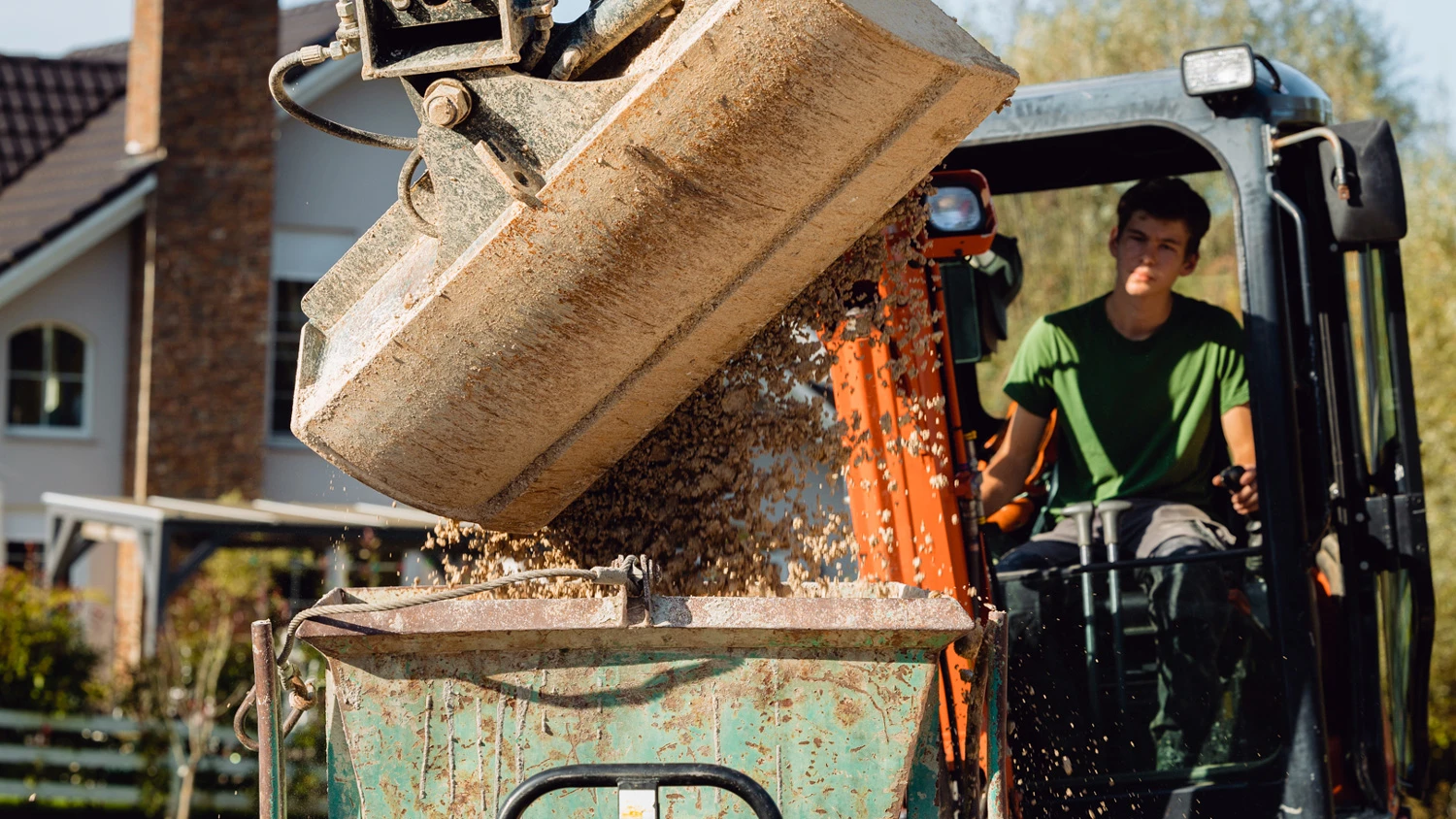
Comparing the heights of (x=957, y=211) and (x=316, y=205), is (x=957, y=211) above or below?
below

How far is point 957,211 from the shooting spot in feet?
11.4

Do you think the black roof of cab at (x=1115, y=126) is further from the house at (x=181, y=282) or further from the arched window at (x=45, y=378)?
the arched window at (x=45, y=378)

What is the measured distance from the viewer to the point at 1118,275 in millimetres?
4273

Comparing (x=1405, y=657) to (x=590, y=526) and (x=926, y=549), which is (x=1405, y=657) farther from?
(x=590, y=526)

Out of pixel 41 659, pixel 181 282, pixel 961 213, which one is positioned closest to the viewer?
pixel 961 213

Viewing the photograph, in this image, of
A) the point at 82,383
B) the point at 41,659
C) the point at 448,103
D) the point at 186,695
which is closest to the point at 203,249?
the point at 82,383

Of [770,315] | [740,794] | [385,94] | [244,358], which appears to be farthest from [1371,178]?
[244,358]

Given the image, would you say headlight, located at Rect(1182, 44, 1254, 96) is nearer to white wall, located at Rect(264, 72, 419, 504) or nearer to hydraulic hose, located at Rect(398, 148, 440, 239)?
hydraulic hose, located at Rect(398, 148, 440, 239)

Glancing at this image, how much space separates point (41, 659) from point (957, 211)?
913 cm

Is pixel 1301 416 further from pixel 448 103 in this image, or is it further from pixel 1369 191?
pixel 448 103

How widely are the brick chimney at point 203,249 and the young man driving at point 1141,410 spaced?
492 inches

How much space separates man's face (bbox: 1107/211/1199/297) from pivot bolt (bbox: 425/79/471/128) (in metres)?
2.08

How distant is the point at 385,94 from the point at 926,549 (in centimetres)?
1231

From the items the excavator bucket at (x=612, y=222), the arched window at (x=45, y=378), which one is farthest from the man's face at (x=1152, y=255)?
the arched window at (x=45, y=378)
